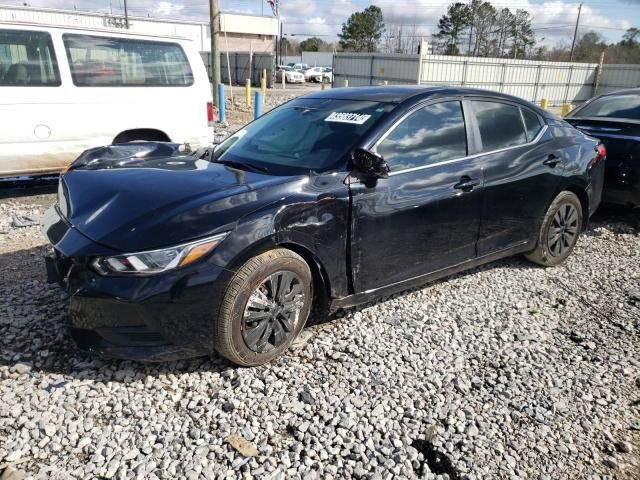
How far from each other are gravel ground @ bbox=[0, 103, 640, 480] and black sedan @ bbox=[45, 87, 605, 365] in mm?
249

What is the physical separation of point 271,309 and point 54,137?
4.62m

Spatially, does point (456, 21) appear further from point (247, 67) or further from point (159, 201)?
point (159, 201)

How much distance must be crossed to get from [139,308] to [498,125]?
3.11 meters

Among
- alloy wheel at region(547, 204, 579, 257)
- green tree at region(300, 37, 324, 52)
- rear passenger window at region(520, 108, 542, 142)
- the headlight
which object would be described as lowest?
alloy wheel at region(547, 204, 579, 257)

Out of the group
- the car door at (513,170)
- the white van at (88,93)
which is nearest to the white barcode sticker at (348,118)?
the car door at (513,170)

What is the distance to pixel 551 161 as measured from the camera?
4617 mm

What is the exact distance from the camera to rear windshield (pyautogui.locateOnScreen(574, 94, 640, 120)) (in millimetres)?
6611

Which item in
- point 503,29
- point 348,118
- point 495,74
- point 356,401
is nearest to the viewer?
point 356,401

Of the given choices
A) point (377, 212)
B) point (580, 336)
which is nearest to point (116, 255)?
point (377, 212)

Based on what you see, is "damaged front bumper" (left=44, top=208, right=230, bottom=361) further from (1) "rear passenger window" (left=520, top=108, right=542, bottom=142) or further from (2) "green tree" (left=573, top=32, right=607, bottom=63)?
(2) "green tree" (left=573, top=32, right=607, bottom=63)

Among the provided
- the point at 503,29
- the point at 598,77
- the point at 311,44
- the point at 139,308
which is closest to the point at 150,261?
the point at 139,308

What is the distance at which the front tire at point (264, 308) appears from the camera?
9.62 feet

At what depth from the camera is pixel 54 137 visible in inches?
251

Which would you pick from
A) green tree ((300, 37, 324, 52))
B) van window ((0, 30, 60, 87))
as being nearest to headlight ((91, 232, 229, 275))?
van window ((0, 30, 60, 87))
